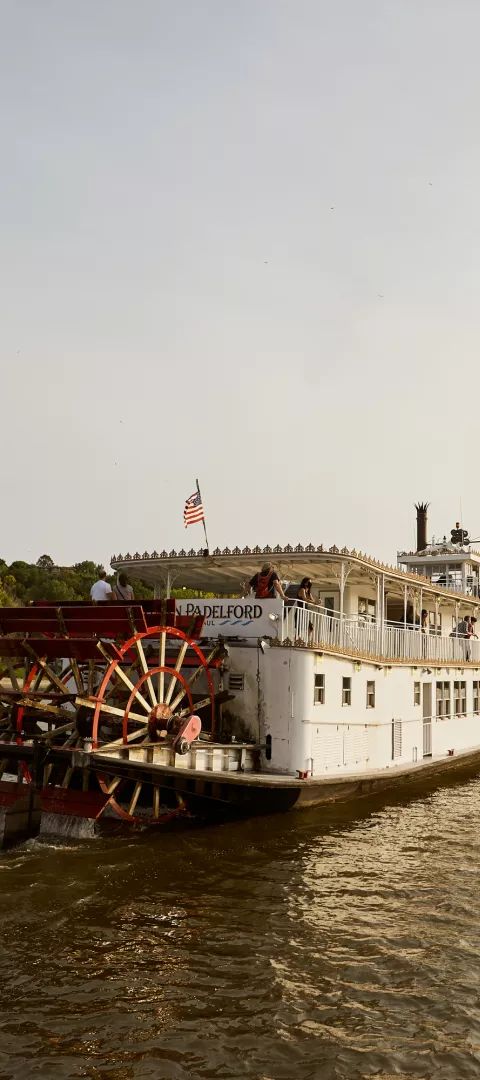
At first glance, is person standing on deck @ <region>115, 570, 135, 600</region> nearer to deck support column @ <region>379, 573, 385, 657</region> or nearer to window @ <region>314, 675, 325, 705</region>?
window @ <region>314, 675, 325, 705</region>

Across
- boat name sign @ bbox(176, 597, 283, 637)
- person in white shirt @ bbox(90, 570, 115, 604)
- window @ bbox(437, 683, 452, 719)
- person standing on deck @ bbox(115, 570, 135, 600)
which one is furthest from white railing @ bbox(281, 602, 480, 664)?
person in white shirt @ bbox(90, 570, 115, 604)

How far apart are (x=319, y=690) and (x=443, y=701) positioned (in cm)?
728

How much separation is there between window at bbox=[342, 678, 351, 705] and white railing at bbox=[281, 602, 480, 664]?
22.8 inches

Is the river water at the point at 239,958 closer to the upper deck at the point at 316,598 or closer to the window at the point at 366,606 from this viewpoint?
the upper deck at the point at 316,598

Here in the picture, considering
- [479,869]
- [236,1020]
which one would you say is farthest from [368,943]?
[479,869]

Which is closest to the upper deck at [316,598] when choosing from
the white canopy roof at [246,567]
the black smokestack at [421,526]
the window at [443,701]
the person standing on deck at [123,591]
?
the white canopy roof at [246,567]

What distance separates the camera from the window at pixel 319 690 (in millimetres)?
14413

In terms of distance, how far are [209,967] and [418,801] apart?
9222 mm

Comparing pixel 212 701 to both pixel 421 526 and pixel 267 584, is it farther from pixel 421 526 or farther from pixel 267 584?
pixel 421 526

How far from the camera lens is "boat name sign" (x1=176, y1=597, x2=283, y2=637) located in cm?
1420

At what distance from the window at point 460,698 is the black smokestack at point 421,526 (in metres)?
13.2

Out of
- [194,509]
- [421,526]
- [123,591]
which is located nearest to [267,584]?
[123,591]

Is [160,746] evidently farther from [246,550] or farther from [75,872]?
[246,550]

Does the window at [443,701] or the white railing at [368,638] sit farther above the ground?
the white railing at [368,638]
